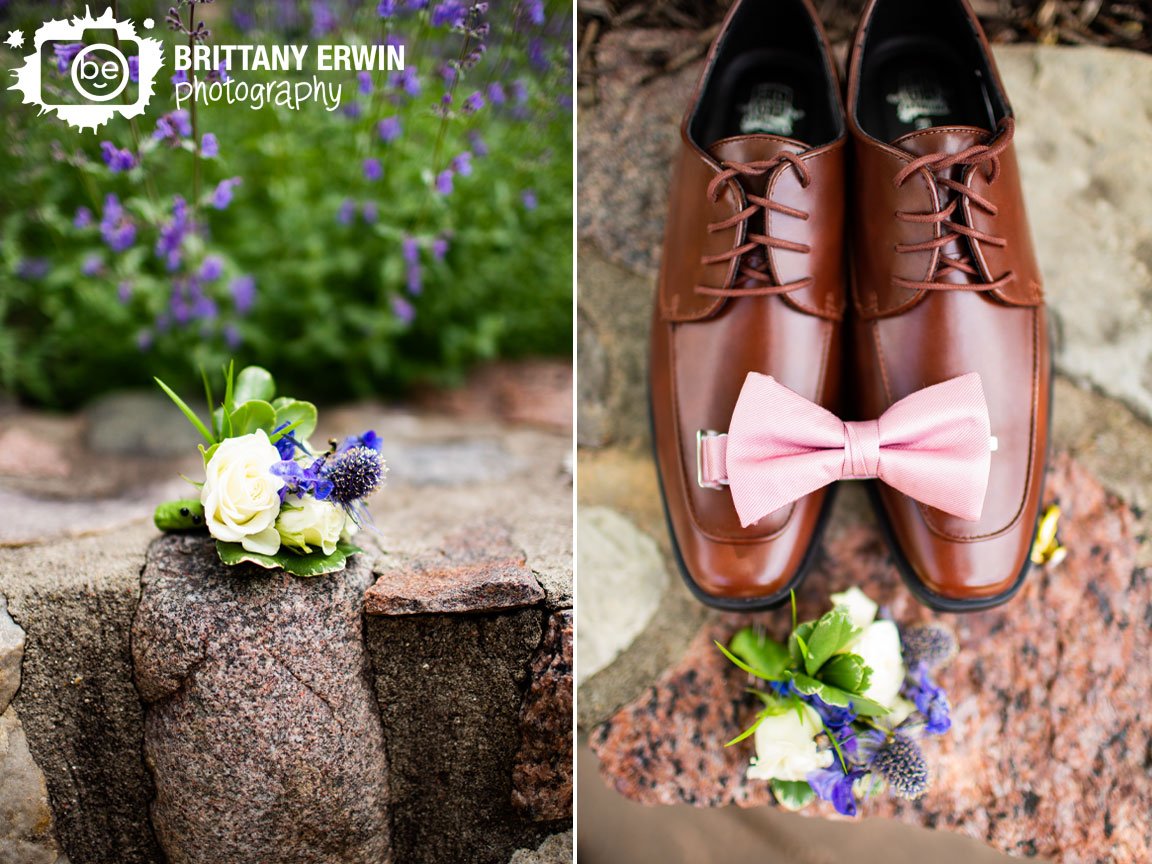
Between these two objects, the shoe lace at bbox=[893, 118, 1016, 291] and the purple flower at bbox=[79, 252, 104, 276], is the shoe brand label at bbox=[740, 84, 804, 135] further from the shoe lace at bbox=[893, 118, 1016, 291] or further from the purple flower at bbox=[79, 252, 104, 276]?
the purple flower at bbox=[79, 252, 104, 276]

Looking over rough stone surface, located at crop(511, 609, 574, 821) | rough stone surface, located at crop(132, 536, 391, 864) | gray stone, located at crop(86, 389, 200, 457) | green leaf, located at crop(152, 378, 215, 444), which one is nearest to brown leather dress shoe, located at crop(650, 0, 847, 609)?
rough stone surface, located at crop(511, 609, 574, 821)

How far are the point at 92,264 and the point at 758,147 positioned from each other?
3.32 feet

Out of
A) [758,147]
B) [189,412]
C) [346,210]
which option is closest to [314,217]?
[346,210]

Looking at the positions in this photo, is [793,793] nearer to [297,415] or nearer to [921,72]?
[297,415]

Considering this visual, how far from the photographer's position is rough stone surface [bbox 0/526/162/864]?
84 cm

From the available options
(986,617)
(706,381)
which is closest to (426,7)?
(706,381)

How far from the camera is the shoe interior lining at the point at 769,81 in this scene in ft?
3.39

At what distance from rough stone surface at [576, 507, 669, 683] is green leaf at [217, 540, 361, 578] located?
0.39 metres

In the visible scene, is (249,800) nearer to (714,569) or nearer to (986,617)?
(714,569)

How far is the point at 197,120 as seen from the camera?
3.30 feet

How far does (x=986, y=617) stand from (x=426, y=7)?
42.8 inches

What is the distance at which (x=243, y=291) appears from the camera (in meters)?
1.33

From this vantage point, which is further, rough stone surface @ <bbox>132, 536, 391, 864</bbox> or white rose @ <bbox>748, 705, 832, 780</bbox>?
white rose @ <bbox>748, 705, 832, 780</bbox>

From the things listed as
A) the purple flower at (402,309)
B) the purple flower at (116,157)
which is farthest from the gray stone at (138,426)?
the purple flower at (116,157)
